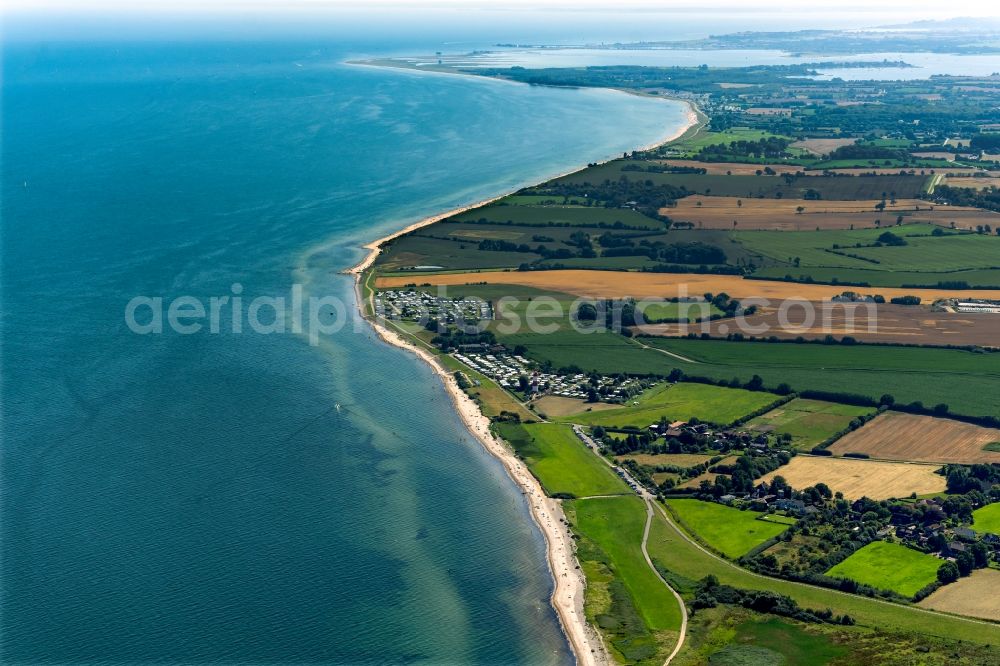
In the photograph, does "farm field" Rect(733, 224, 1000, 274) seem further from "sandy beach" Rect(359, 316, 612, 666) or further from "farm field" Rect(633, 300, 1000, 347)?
"sandy beach" Rect(359, 316, 612, 666)

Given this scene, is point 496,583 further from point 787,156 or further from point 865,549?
point 787,156

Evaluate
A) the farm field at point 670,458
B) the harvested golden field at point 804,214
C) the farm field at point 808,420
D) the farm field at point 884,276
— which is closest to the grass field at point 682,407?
the farm field at point 808,420

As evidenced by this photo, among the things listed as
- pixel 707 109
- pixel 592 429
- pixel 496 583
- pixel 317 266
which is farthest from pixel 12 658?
pixel 707 109

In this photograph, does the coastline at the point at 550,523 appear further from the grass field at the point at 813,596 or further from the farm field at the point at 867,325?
the farm field at the point at 867,325

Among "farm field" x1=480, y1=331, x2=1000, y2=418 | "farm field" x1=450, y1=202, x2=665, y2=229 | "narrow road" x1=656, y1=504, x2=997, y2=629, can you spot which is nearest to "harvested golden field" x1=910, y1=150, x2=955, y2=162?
"farm field" x1=450, y1=202, x2=665, y2=229

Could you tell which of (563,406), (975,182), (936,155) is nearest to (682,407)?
(563,406)
